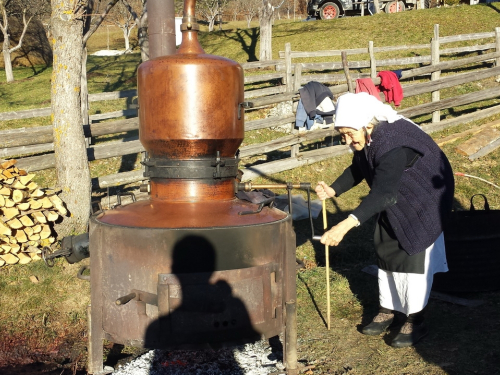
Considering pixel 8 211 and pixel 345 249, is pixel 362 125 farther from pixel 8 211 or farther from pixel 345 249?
pixel 8 211

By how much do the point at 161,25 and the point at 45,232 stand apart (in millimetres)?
2549

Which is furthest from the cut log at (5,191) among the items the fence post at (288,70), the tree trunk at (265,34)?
the tree trunk at (265,34)

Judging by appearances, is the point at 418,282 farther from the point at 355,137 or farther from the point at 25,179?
the point at 25,179

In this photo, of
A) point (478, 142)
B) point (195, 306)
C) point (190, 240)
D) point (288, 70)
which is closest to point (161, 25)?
point (190, 240)

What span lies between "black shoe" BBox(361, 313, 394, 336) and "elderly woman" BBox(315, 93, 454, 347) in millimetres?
18

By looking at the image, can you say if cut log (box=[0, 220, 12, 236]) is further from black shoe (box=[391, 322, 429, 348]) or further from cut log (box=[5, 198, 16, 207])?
black shoe (box=[391, 322, 429, 348])

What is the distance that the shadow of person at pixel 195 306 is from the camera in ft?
10.2

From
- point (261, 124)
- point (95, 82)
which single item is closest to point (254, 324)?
point (261, 124)

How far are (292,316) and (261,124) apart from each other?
220 inches

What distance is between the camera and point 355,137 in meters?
3.63

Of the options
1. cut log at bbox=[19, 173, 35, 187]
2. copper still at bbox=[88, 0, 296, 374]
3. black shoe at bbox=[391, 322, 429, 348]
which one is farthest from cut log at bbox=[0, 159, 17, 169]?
black shoe at bbox=[391, 322, 429, 348]

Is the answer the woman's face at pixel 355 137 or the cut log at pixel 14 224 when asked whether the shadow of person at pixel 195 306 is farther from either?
the cut log at pixel 14 224

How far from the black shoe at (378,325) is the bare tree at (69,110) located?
10.5 ft

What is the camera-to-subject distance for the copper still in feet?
10.2
